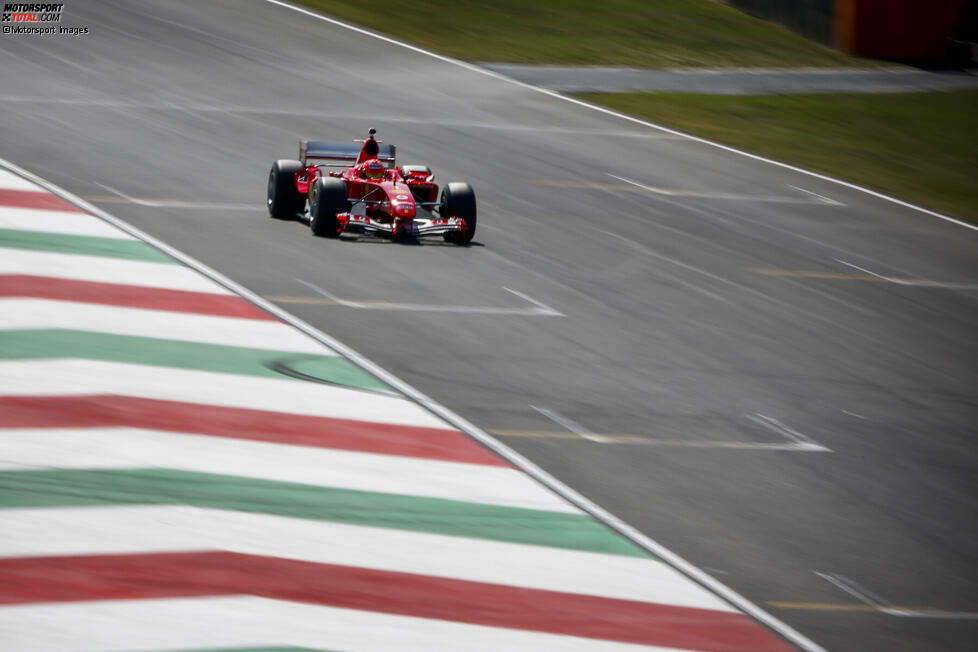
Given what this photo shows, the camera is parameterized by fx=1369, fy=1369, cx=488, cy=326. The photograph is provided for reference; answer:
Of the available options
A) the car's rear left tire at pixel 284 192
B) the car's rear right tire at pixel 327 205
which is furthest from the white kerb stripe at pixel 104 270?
the car's rear left tire at pixel 284 192

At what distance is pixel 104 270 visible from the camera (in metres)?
11.3

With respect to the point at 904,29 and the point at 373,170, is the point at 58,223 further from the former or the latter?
the point at 904,29

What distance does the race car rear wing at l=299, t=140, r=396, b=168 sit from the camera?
47.2 ft

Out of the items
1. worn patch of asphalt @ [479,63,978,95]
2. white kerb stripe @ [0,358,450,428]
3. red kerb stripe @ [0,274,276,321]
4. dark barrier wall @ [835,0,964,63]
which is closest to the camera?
white kerb stripe @ [0,358,450,428]

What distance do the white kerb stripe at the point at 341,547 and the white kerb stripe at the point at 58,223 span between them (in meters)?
6.17

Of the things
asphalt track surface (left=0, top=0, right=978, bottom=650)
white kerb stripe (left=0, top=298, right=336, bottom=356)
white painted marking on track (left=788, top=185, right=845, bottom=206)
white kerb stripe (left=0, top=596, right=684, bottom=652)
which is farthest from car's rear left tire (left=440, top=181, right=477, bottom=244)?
white kerb stripe (left=0, top=596, right=684, bottom=652)

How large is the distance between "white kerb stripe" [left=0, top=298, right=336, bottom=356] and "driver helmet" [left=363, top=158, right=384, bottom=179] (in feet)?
13.1

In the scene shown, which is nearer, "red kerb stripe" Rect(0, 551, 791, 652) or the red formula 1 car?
"red kerb stripe" Rect(0, 551, 791, 652)

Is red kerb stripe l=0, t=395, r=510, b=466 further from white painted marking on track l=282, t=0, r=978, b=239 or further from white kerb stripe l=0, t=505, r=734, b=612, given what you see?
white painted marking on track l=282, t=0, r=978, b=239

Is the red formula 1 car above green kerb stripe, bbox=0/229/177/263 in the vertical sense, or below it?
above

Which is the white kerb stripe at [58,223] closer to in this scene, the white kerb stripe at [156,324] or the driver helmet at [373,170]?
the white kerb stripe at [156,324]

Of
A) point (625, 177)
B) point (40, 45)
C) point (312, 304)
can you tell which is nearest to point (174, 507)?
point (312, 304)

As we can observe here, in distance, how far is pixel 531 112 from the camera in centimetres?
2183

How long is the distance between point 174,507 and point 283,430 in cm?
139
